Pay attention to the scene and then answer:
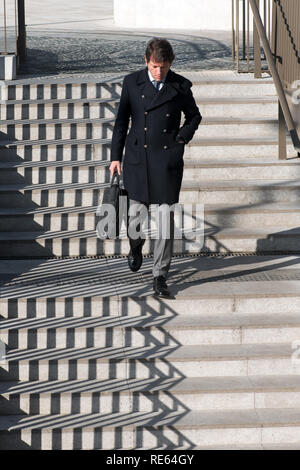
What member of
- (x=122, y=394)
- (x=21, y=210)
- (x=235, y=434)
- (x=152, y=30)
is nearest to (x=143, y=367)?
(x=122, y=394)

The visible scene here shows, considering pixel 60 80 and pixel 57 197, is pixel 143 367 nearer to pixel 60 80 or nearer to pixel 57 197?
pixel 57 197

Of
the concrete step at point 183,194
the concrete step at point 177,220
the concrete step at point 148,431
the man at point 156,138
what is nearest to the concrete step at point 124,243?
the concrete step at point 177,220

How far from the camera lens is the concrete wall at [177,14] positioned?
1605cm

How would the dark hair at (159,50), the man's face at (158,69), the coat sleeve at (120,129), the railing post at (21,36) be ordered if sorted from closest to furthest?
the dark hair at (159,50) → the man's face at (158,69) → the coat sleeve at (120,129) → the railing post at (21,36)

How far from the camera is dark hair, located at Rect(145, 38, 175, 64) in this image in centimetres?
650

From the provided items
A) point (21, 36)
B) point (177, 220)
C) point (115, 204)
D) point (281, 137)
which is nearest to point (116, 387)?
point (115, 204)

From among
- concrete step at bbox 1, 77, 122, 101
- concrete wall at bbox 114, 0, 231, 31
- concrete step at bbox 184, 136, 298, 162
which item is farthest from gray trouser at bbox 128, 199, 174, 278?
concrete wall at bbox 114, 0, 231, 31

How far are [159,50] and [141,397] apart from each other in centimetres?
215

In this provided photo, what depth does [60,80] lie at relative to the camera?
10.0 metres

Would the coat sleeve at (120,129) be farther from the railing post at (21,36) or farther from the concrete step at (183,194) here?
the railing post at (21,36)

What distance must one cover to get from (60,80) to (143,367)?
423cm

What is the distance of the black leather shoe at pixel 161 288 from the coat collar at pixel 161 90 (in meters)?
→ 1.13

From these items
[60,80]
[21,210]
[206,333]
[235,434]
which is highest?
[60,80]

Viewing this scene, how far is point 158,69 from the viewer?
6.65 metres
